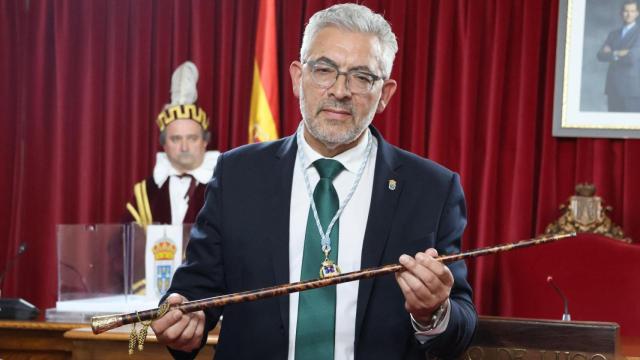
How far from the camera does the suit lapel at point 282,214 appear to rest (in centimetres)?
183

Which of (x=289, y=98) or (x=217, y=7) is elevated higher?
(x=217, y=7)

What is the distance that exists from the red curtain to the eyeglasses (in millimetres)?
2518

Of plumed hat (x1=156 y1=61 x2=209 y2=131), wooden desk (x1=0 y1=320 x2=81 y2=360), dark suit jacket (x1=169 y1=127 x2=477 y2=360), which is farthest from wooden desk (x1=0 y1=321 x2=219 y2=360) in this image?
plumed hat (x1=156 y1=61 x2=209 y2=131)

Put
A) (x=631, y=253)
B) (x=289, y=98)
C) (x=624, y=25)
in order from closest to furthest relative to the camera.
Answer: (x=631, y=253)
(x=624, y=25)
(x=289, y=98)

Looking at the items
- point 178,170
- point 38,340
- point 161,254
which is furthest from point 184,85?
point 38,340

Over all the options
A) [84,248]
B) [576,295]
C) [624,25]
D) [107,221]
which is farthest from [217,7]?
[576,295]

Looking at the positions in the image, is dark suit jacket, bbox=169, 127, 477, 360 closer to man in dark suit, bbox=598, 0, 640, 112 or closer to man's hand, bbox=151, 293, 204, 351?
man's hand, bbox=151, 293, 204, 351

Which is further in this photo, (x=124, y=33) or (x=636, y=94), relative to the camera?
(x=124, y=33)

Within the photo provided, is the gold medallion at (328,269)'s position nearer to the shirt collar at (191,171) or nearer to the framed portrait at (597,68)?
the shirt collar at (191,171)

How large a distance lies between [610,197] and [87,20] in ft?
10.4

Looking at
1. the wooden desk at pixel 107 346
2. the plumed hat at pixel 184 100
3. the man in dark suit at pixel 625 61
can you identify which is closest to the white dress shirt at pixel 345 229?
the wooden desk at pixel 107 346

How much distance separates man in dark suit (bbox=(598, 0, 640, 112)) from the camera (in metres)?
4.24

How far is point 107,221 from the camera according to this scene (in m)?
4.87

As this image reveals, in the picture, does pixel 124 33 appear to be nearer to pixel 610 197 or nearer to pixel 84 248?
pixel 84 248
